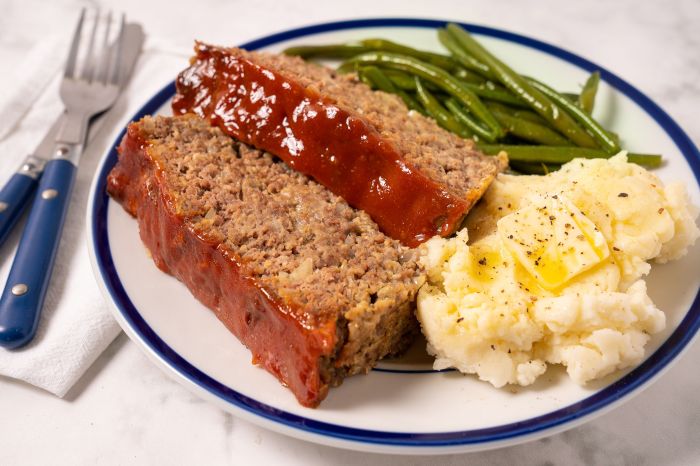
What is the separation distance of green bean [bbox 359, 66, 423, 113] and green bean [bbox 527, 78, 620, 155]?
0.82 m

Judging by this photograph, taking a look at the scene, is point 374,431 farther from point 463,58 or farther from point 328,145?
point 463,58

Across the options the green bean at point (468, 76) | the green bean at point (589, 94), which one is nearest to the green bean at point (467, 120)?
the green bean at point (468, 76)

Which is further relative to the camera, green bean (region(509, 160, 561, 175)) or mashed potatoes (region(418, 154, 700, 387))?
green bean (region(509, 160, 561, 175))

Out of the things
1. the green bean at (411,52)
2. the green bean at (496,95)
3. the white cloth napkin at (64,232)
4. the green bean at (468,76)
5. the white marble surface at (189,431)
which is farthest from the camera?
the green bean at (411,52)

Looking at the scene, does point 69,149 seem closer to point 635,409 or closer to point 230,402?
point 230,402

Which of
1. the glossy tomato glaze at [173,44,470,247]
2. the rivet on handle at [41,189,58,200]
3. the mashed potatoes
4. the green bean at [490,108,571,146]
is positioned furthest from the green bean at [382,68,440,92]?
the rivet on handle at [41,189,58,200]

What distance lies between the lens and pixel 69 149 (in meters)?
5.16

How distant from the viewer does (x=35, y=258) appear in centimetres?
436

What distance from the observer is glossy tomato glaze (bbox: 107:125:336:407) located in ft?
11.1

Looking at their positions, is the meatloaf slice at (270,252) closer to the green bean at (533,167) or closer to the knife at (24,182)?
the knife at (24,182)

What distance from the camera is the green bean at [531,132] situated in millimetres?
4977

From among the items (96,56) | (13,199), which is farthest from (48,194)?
(96,56)

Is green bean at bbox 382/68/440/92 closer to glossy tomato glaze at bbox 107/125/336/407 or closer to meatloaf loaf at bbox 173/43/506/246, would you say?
meatloaf loaf at bbox 173/43/506/246

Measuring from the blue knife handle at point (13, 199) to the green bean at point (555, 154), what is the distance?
2.98 m
